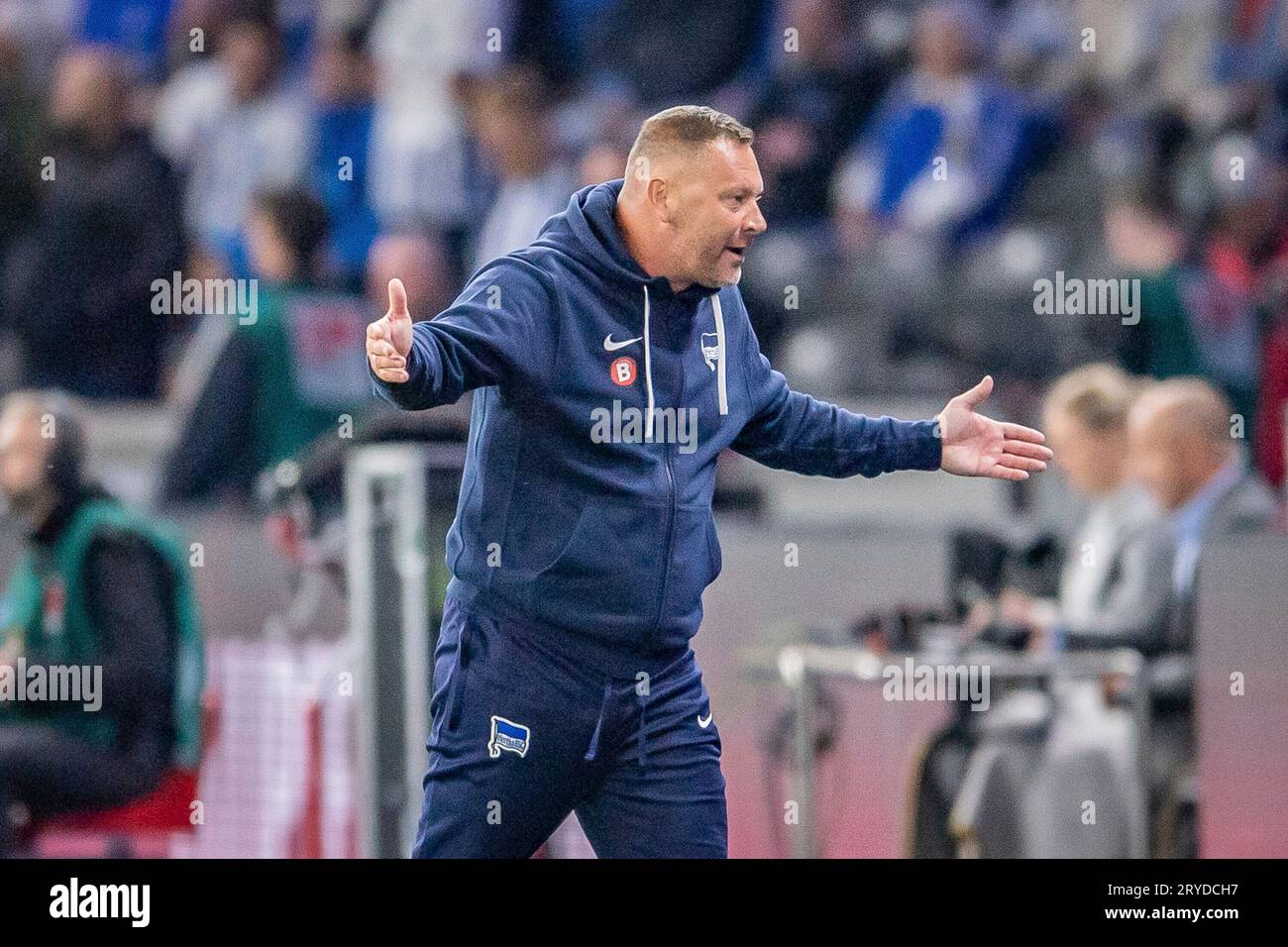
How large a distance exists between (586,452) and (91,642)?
269 centimetres

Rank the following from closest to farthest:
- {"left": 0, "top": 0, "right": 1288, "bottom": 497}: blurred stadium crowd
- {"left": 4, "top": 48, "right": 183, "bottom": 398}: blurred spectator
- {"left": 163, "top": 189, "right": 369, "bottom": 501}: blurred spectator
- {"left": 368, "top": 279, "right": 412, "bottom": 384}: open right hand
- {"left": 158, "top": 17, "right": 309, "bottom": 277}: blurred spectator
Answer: {"left": 368, "top": 279, "right": 412, "bottom": 384}: open right hand → {"left": 163, "top": 189, "right": 369, "bottom": 501}: blurred spectator → {"left": 0, "top": 0, "right": 1288, "bottom": 497}: blurred stadium crowd → {"left": 4, "top": 48, "right": 183, "bottom": 398}: blurred spectator → {"left": 158, "top": 17, "right": 309, "bottom": 277}: blurred spectator

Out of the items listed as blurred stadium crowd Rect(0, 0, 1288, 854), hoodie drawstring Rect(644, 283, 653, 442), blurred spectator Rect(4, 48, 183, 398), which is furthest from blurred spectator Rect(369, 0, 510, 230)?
hoodie drawstring Rect(644, 283, 653, 442)

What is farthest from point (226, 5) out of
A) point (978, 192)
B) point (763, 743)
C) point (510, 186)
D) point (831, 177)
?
point (763, 743)

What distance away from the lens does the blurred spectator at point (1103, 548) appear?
6.18 meters

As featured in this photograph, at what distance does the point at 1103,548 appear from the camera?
6.38 meters

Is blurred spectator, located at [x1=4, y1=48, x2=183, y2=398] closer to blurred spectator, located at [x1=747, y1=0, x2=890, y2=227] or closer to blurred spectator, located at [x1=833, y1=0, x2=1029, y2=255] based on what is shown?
blurred spectator, located at [x1=747, y1=0, x2=890, y2=227]

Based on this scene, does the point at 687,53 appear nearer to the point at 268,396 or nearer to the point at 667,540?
the point at 268,396

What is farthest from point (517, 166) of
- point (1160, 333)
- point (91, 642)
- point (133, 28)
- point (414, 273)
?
point (91, 642)

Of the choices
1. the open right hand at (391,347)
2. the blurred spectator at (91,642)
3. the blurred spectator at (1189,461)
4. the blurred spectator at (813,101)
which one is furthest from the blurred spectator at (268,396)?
the open right hand at (391,347)

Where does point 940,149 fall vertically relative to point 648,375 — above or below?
above

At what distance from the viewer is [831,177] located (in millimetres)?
9234

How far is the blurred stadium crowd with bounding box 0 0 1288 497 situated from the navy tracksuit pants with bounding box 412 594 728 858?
3.91 m

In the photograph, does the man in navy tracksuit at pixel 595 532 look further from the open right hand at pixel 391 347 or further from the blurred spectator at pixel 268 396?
the blurred spectator at pixel 268 396

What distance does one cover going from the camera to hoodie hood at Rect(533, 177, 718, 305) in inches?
163
